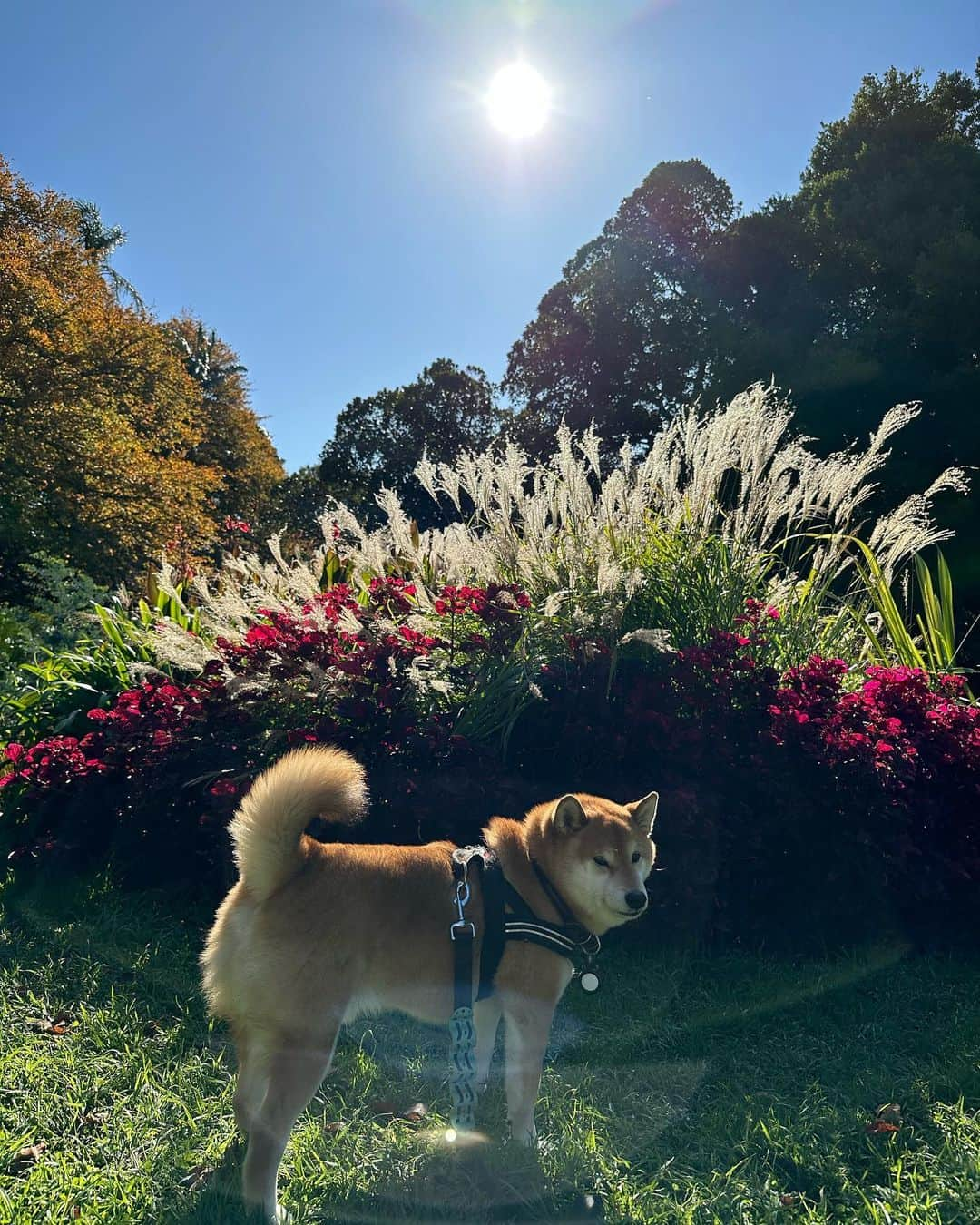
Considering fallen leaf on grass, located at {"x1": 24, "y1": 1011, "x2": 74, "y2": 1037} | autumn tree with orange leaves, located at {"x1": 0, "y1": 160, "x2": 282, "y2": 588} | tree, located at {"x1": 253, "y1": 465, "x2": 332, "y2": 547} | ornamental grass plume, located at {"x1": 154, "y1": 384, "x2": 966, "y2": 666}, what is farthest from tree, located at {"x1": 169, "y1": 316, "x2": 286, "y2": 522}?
fallen leaf on grass, located at {"x1": 24, "y1": 1011, "x2": 74, "y2": 1037}

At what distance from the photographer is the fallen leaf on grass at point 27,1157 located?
2586 mm

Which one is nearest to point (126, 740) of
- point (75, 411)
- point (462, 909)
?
point (462, 909)

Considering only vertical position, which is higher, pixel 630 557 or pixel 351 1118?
pixel 630 557

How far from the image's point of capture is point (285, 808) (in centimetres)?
243

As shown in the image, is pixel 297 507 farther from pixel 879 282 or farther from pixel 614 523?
pixel 614 523

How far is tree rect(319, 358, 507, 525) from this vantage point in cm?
2962

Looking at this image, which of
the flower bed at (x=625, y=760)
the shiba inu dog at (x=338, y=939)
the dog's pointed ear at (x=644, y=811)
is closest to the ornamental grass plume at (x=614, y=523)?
the flower bed at (x=625, y=760)

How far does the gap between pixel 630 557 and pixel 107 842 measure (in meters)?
3.57

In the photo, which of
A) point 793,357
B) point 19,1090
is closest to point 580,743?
point 19,1090

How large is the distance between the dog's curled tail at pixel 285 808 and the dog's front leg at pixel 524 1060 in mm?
909

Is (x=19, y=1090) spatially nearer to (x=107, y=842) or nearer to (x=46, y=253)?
(x=107, y=842)

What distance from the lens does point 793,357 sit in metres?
18.8

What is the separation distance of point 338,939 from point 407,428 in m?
28.7

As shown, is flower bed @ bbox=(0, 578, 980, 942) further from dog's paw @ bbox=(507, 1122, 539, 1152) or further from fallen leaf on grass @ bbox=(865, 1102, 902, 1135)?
dog's paw @ bbox=(507, 1122, 539, 1152)
